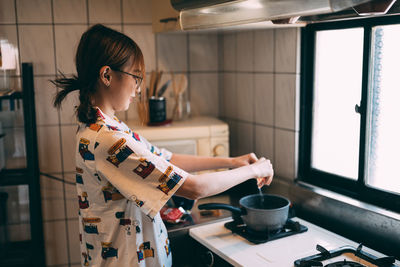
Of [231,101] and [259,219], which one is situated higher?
[231,101]

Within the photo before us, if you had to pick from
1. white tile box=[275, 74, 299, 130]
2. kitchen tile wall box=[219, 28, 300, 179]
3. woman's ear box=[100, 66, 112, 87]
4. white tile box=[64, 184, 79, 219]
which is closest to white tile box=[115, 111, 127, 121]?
white tile box=[64, 184, 79, 219]

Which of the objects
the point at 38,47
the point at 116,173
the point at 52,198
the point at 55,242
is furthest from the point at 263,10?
the point at 55,242

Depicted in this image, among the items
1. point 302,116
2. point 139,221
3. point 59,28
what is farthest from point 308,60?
point 59,28

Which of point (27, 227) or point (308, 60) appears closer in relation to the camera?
point (308, 60)

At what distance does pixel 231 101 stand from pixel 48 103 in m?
0.94

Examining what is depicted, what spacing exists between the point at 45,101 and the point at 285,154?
3.93 ft

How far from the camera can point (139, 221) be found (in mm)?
1267

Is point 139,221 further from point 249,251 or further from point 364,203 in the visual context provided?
point 364,203

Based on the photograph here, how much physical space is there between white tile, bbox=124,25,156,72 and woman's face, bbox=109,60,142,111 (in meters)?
1.00

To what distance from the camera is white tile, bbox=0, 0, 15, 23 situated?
2.02 metres

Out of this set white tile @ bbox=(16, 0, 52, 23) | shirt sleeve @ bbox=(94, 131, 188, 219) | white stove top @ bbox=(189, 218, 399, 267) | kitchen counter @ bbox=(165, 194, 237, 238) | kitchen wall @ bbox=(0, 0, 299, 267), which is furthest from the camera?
white tile @ bbox=(16, 0, 52, 23)

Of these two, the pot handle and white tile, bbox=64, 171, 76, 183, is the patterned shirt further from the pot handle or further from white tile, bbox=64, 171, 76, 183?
white tile, bbox=64, 171, 76, 183

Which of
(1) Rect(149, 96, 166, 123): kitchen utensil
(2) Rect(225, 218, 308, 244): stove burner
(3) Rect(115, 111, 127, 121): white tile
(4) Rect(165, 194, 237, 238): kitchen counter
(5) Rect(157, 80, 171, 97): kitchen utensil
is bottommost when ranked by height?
(4) Rect(165, 194, 237, 238): kitchen counter

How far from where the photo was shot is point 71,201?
2.24m
